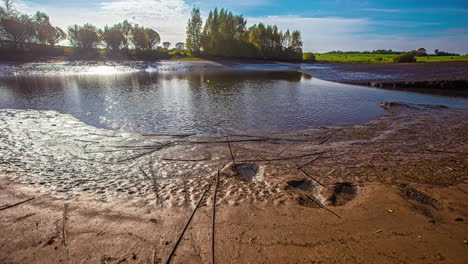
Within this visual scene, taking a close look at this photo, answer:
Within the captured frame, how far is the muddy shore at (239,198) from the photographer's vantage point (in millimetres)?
3178

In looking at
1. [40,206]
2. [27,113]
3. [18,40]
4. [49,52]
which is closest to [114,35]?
[49,52]

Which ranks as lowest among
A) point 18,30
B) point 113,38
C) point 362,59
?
point 362,59

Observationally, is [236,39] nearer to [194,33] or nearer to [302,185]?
[194,33]

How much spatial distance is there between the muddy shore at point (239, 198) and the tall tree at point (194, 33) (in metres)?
66.8

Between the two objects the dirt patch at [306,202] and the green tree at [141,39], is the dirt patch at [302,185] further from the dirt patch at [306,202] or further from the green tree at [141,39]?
the green tree at [141,39]

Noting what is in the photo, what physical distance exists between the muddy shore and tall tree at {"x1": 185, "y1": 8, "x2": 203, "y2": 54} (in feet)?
219

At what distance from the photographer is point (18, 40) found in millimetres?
52469

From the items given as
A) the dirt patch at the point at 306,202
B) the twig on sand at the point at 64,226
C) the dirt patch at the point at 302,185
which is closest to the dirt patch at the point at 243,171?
the dirt patch at the point at 302,185

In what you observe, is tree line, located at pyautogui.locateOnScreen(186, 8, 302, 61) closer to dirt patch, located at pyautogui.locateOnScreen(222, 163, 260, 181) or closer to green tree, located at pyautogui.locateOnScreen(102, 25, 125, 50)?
green tree, located at pyautogui.locateOnScreen(102, 25, 125, 50)

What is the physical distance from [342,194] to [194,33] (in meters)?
73.6

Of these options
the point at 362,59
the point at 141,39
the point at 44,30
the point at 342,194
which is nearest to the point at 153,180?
the point at 342,194

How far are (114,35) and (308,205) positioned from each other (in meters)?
76.7

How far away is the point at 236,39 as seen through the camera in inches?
2849

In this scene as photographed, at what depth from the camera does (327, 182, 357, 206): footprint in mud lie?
4.29 m
